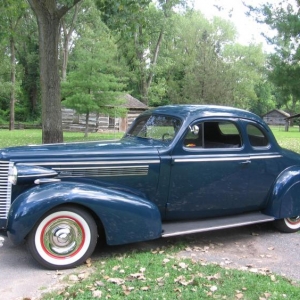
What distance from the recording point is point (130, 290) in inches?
134

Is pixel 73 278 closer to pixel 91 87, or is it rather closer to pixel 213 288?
pixel 213 288

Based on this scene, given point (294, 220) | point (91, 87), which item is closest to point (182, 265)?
point (294, 220)

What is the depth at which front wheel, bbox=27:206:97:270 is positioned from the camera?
389cm

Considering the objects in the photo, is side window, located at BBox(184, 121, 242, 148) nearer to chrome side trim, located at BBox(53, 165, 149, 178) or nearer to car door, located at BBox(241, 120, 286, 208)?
car door, located at BBox(241, 120, 286, 208)

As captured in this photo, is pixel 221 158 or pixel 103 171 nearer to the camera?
pixel 103 171

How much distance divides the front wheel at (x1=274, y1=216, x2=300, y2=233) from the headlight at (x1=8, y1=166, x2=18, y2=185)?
12.1ft

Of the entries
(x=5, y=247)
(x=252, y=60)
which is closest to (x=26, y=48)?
(x=252, y=60)

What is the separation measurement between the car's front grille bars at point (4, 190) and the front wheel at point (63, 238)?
46 cm

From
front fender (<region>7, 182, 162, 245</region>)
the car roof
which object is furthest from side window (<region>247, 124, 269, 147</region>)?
front fender (<region>7, 182, 162, 245</region>)

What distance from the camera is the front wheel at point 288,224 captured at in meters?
5.41

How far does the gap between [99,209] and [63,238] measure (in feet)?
1.60

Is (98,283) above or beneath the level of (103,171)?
beneath

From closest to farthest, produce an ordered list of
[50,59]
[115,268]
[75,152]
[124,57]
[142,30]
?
[115,268] → [75,152] → [50,59] → [142,30] → [124,57]

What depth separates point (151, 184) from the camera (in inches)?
179
